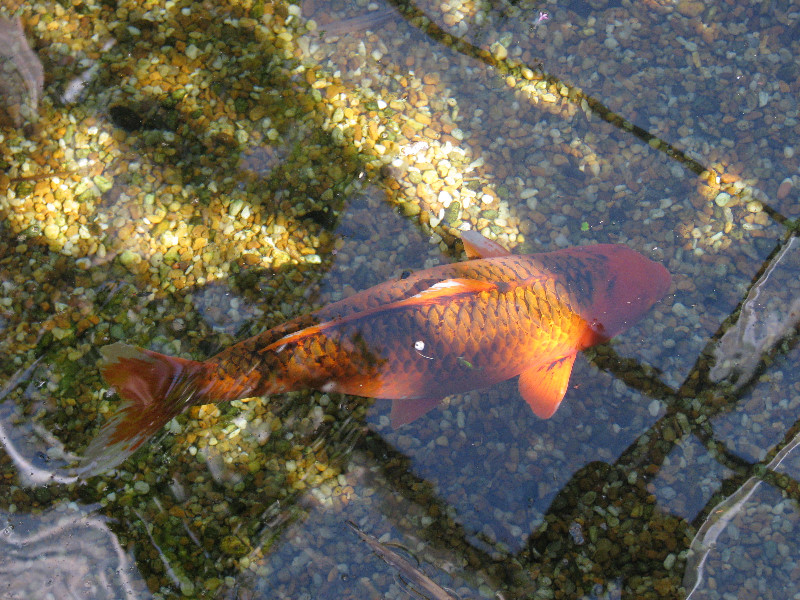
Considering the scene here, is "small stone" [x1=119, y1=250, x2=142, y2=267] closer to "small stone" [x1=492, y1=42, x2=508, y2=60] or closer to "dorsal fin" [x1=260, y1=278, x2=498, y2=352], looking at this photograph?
"dorsal fin" [x1=260, y1=278, x2=498, y2=352]

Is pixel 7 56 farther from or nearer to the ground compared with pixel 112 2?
nearer to the ground

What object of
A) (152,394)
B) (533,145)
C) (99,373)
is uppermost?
(533,145)

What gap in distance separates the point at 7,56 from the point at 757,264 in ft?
15.4

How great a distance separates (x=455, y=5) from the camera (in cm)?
397

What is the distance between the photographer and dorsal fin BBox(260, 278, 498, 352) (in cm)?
274

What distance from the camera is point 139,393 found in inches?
102

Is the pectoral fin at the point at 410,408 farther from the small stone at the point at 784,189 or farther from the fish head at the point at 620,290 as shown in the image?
the small stone at the point at 784,189

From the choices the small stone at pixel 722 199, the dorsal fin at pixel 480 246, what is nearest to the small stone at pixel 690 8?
the small stone at pixel 722 199

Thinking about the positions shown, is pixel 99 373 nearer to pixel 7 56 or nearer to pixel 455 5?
pixel 7 56

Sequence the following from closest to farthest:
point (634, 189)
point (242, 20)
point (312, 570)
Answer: point (312, 570), point (634, 189), point (242, 20)

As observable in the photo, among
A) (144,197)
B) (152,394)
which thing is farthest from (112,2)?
(152,394)

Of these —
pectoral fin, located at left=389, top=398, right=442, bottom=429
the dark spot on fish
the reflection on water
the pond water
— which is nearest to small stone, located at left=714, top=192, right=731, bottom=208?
the pond water

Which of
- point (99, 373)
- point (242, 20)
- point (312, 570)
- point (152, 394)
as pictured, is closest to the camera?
point (152, 394)

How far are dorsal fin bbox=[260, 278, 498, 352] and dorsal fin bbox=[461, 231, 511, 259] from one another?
41 cm
